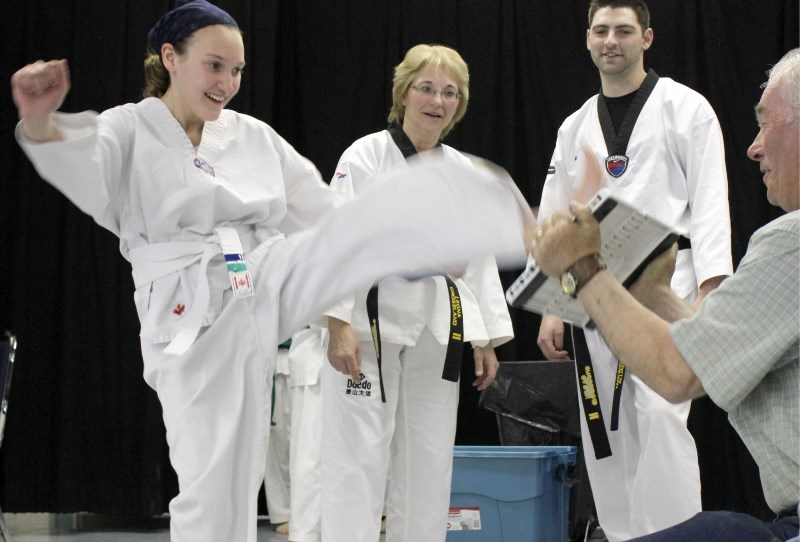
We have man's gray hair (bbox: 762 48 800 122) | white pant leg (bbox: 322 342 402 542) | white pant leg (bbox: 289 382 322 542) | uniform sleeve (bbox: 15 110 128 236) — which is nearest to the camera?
man's gray hair (bbox: 762 48 800 122)

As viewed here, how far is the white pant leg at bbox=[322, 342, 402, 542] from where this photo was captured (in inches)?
120

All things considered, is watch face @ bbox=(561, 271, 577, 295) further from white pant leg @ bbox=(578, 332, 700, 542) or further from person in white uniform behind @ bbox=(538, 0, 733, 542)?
white pant leg @ bbox=(578, 332, 700, 542)

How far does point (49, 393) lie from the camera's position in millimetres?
5262

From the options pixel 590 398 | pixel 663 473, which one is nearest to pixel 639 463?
pixel 663 473

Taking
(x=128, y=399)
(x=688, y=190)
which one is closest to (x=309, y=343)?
(x=128, y=399)

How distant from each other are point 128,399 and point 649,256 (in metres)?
3.90

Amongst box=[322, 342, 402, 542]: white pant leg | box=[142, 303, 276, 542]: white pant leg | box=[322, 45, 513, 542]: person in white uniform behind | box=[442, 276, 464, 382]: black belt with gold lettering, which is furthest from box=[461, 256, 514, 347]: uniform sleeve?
box=[142, 303, 276, 542]: white pant leg

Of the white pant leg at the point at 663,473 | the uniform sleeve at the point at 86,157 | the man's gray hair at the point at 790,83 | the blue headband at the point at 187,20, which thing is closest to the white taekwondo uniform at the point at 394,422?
the white pant leg at the point at 663,473

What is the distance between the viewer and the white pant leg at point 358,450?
10.0 feet

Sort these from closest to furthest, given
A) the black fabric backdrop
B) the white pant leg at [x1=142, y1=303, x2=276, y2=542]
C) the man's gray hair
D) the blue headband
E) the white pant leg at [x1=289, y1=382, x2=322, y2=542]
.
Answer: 1. the man's gray hair
2. the white pant leg at [x1=142, y1=303, x2=276, y2=542]
3. the blue headband
4. the white pant leg at [x1=289, y1=382, x2=322, y2=542]
5. the black fabric backdrop

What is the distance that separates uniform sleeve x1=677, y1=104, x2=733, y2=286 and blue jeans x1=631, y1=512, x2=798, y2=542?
1.81 meters

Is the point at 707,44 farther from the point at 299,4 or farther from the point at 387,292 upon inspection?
the point at 387,292

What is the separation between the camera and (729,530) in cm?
143

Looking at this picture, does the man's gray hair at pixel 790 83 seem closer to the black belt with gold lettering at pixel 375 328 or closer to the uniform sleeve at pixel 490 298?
the black belt with gold lettering at pixel 375 328
